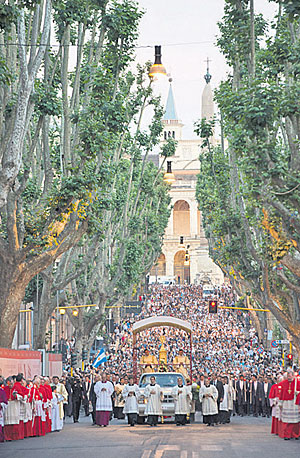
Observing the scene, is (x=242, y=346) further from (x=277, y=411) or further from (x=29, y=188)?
(x=277, y=411)

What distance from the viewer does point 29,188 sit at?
25.1 m

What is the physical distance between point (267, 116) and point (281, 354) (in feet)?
90.8

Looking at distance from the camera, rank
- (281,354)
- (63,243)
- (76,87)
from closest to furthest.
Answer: (63,243), (76,87), (281,354)

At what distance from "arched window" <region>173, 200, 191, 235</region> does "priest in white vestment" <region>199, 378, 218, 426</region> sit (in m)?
113

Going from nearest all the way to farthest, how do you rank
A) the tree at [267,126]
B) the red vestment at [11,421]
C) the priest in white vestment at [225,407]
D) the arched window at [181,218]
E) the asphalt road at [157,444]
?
the asphalt road at [157,444]
the red vestment at [11,421]
the tree at [267,126]
the priest in white vestment at [225,407]
the arched window at [181,218]

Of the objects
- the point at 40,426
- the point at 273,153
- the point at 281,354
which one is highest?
the point at 273,153

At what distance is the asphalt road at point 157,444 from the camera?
14625 mm

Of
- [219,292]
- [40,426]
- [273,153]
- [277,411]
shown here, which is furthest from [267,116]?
[219,292]

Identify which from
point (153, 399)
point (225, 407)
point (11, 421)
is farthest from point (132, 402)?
point (11, 421)

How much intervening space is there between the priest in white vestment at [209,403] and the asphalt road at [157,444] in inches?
67.0

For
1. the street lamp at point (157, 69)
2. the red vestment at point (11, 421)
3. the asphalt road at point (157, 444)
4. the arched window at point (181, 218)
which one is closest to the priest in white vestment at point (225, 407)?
the asphalt road at point (157, 444)

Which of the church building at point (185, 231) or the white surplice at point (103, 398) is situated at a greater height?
the church building at point (185, 231)

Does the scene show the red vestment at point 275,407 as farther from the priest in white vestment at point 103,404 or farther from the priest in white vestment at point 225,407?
the priest in white vestment at point 103,404

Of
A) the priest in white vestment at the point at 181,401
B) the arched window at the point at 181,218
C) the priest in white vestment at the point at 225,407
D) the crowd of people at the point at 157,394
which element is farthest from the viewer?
the arched window at the point at 181,218
